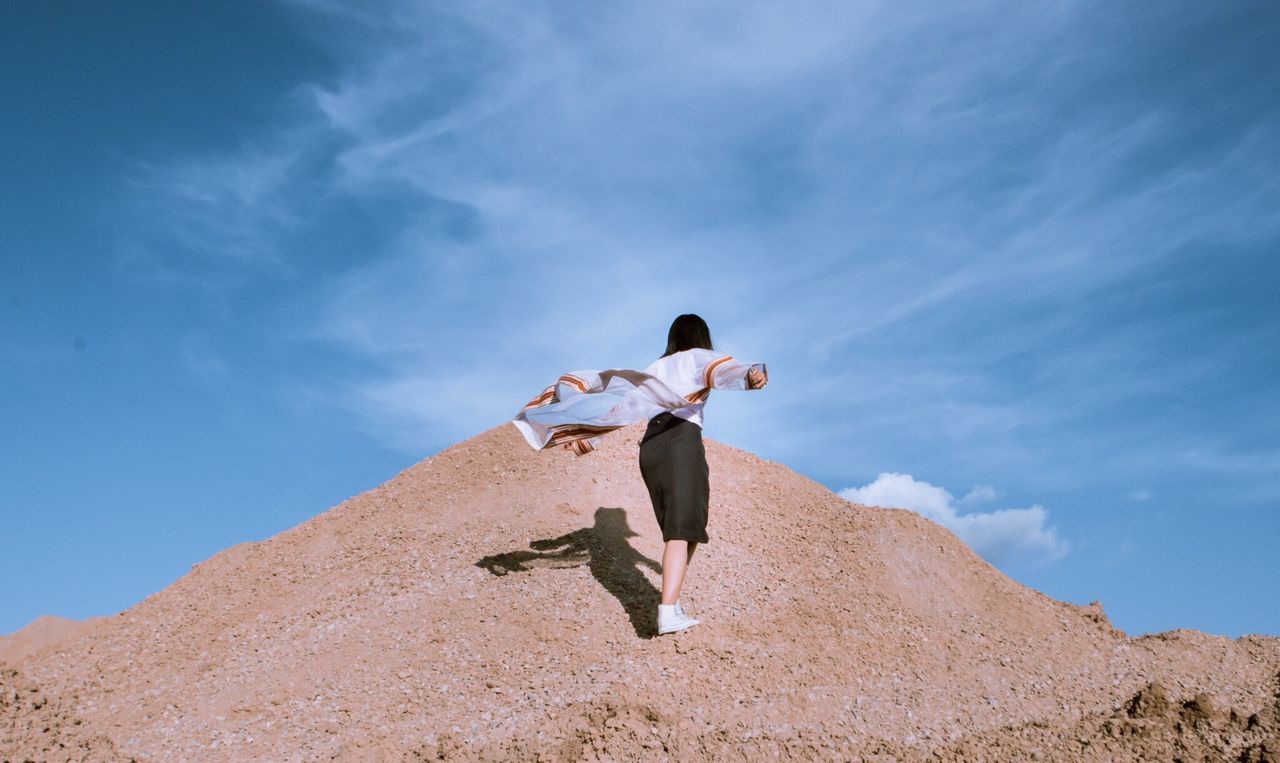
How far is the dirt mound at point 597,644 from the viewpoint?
5.88 m

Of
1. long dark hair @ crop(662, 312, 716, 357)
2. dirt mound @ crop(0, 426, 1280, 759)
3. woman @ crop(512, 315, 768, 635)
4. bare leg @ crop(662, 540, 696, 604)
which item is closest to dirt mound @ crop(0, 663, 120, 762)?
dirt mound @ crop(0, 426, 1280, 759)

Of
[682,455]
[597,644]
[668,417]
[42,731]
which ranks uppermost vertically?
[668,417]

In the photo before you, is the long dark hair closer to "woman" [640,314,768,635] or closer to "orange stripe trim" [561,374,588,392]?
"woman" [640,314,768,635]

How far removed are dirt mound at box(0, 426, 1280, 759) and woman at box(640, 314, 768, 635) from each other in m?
0.47

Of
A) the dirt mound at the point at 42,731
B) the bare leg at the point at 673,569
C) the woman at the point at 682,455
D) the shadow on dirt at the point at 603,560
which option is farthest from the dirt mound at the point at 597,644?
the woman at the point at 682,455

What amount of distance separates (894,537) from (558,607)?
368 centimetres

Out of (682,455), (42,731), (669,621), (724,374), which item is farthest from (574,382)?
(42,731)

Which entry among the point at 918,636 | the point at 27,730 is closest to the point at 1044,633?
the point at 918,636

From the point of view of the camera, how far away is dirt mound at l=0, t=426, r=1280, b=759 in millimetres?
5883

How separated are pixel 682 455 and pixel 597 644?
1.47 meters

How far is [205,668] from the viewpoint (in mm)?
7543

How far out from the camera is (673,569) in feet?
20.9

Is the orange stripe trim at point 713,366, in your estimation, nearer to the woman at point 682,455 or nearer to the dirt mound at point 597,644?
the woman at point 682,455

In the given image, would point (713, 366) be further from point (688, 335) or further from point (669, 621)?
point (669, 621)
